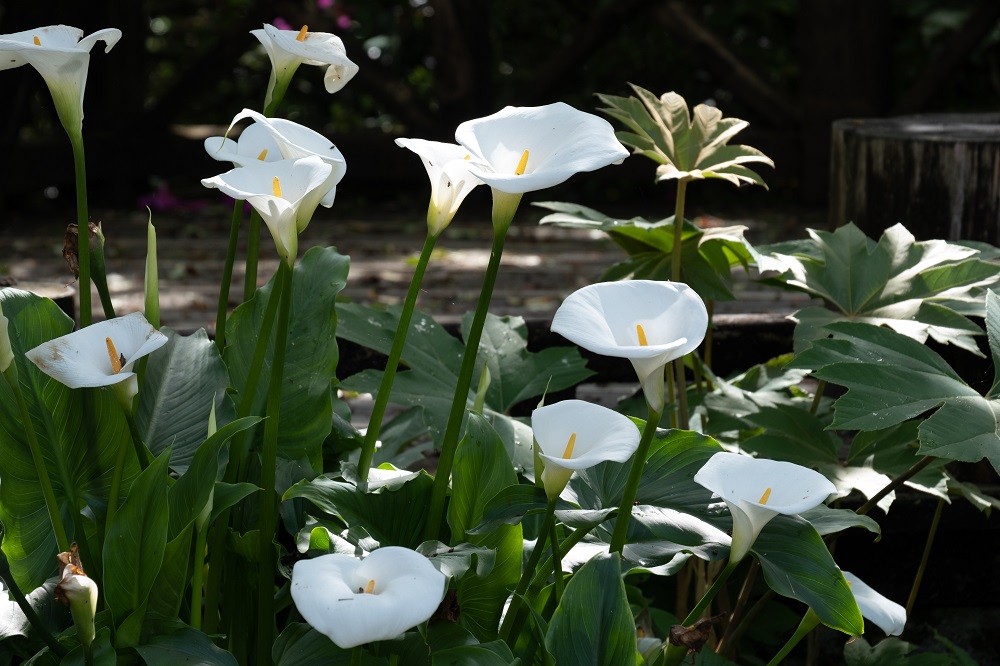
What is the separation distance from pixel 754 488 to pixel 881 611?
210 mm

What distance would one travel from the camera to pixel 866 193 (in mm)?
2154

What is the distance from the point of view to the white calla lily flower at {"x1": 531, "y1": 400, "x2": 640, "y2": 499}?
0.96 metres

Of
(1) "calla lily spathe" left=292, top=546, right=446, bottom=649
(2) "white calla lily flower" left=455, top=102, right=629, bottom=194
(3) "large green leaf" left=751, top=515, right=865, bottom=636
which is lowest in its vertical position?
(3) "large green leaf" left=751, top=515, right=865, bottom=636

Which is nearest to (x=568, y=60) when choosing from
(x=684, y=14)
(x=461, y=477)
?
(x=684, y=14)

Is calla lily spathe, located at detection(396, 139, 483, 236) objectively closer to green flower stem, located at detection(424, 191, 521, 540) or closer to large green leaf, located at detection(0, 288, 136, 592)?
green flower stem, located at detection(424, 191, 521, 540)

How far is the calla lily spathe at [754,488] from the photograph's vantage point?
3.18 feet

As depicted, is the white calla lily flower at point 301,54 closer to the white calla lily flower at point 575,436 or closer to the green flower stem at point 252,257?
the green flower stem at point 252,257

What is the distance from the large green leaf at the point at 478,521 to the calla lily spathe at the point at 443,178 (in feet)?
0.66

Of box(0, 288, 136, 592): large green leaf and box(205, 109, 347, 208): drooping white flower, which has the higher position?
box(205, 109, 347, 208): drooping white flower

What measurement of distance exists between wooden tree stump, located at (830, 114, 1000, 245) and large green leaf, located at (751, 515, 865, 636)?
116 cm

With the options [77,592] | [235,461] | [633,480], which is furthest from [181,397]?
[633,480]

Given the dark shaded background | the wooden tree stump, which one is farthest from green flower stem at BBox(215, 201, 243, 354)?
the dark shaded background

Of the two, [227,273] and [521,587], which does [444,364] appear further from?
[521,587]

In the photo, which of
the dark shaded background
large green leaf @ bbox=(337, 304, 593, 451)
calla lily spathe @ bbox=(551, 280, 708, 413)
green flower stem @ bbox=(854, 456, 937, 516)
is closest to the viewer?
calla lily spathe @ bbox=(551, 280, 708, 413)
